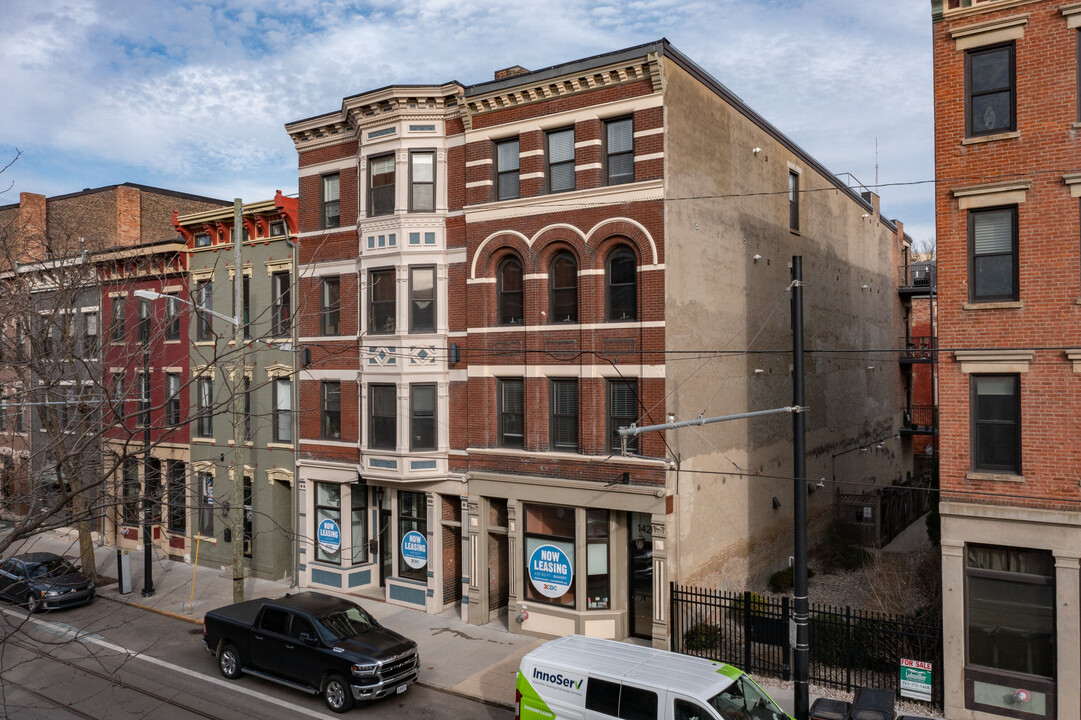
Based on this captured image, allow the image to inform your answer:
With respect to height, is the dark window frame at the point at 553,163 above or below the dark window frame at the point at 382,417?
above

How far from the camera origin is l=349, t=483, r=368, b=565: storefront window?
25.2 meters

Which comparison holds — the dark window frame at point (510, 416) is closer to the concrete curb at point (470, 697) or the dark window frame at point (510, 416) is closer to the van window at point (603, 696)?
the concrete curb at point (470, 697)

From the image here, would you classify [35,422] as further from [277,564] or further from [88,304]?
[277,564]

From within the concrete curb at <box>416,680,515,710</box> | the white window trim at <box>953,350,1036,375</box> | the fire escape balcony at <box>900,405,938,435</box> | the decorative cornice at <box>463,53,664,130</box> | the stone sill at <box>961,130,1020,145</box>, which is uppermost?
the decorative cornice at <box>463,53,664,130</box>

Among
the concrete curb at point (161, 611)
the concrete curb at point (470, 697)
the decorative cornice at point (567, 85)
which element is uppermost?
the decorative cornice at point (567, 85)

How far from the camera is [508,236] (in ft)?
71.1

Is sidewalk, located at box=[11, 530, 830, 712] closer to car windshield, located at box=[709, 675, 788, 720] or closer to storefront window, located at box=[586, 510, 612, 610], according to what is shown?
storefront window, located at box=[586, 510, 612, 610]

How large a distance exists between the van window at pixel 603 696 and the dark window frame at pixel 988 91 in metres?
12.8

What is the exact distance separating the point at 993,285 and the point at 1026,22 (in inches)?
199

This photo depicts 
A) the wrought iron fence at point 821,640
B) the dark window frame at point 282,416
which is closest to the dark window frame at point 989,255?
the wrought iron fence at point 821,640

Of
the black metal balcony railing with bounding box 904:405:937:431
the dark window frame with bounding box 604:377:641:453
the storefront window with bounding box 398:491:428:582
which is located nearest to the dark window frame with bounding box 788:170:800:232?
the dark window frame with bounding box 604:377:641:453

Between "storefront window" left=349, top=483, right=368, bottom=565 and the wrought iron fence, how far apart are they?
1100cm

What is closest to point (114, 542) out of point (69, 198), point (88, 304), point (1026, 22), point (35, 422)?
point (35, 422)

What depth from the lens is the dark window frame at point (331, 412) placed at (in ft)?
84.0
